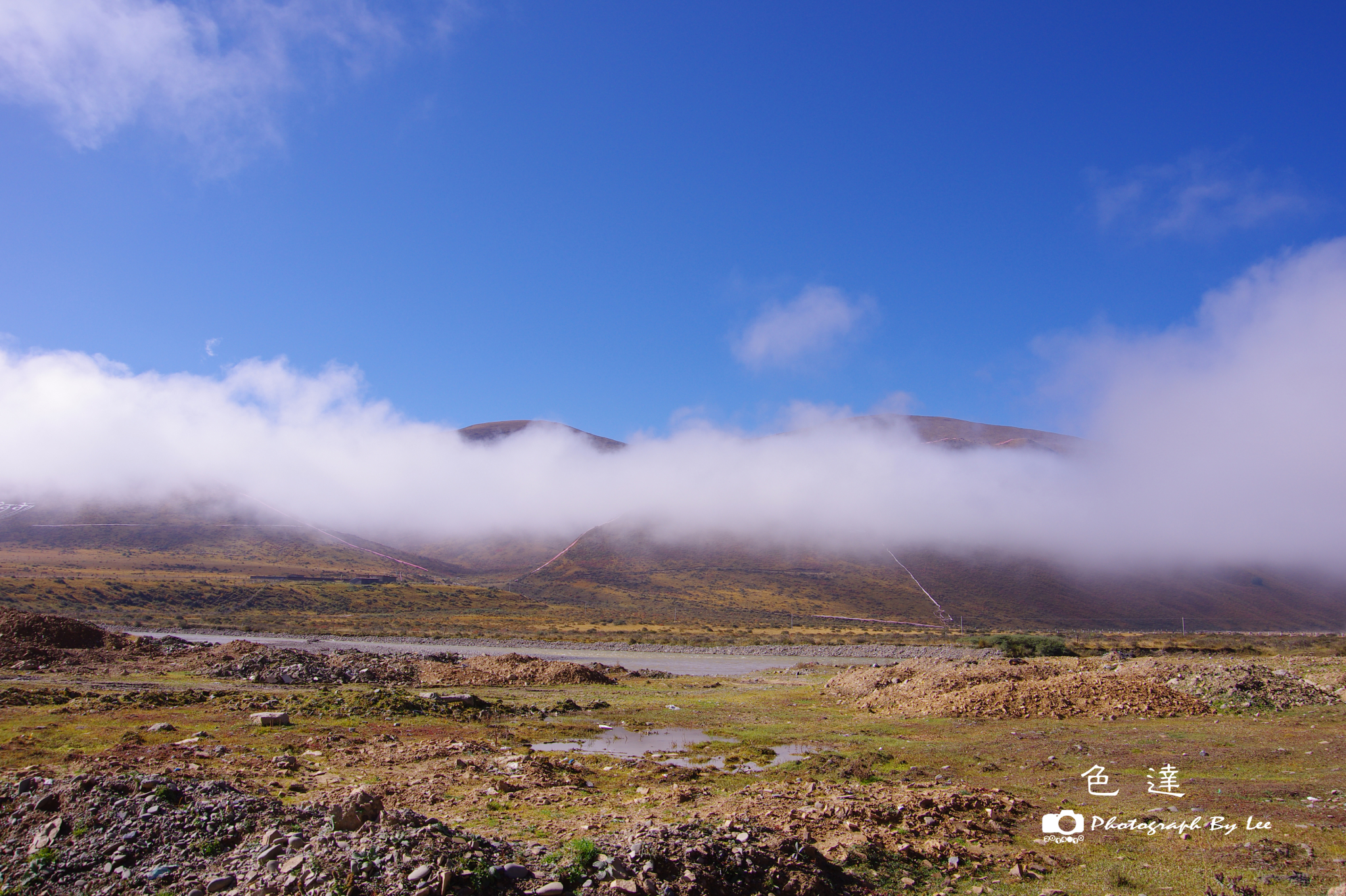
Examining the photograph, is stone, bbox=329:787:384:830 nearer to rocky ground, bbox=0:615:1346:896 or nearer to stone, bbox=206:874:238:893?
rocky ground, bbox=0:615:1346:896

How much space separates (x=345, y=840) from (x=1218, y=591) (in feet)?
501

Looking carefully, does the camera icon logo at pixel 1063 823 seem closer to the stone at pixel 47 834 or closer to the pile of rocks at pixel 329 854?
the pile of rocks at pixel 329 854

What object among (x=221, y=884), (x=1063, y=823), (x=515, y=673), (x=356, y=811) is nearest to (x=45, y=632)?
(x=515, y=673)

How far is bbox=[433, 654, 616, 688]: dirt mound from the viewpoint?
29.5m

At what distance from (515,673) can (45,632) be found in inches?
826

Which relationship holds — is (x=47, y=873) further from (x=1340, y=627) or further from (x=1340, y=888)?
(x=1340, y=627)

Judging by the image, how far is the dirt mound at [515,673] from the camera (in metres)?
29.5

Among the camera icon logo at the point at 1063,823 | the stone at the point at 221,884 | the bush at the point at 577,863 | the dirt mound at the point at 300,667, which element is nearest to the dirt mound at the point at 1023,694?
the camera icon logo at the point at 1063,823

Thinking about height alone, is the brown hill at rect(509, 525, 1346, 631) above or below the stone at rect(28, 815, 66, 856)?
below

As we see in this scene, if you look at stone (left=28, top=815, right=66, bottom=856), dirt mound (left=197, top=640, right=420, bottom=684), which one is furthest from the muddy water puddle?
dirt mound (left=197, top=640, right=420, bottom=684)

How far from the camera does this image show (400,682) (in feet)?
92.3

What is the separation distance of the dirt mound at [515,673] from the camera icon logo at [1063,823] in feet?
76.6

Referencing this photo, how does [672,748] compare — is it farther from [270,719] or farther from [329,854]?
[329,854]

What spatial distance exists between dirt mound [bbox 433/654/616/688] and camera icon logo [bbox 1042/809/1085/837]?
23344 mm
